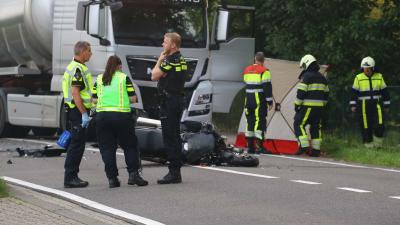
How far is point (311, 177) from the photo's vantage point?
13.4 m

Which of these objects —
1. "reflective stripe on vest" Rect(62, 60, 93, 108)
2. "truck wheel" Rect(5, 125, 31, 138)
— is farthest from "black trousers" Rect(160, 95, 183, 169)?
"truck wheel" Rect(5, 125, 31, 138)

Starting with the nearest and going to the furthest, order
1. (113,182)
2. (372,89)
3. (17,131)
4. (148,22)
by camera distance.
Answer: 1. (113,182)
2. (372,89)
3. (148,22)
4. (17,131)

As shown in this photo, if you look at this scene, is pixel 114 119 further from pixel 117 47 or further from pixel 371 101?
pixel 371 101

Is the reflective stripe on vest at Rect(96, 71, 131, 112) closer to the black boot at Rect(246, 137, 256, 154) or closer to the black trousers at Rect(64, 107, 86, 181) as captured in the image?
the black trousers at Rect(64, 107, 86, 181)

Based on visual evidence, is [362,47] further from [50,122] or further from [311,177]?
[311,177]

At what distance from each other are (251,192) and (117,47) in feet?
24.5

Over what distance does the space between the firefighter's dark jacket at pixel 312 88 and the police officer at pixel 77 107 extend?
6.54 m

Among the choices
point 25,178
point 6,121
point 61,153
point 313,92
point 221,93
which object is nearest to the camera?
point 25,178

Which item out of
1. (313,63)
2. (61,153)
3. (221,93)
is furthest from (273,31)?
(61,153)

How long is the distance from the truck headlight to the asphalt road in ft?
10.2

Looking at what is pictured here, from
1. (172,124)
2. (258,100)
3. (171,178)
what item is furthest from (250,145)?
(172,124)

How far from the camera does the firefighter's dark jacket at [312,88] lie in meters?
17.8

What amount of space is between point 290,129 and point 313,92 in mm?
1018

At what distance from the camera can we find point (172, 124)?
12156 millimetres
